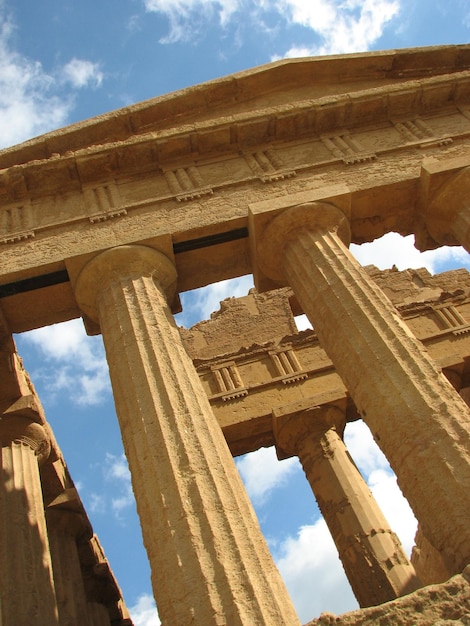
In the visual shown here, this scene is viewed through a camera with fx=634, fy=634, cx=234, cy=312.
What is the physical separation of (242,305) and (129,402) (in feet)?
40.5

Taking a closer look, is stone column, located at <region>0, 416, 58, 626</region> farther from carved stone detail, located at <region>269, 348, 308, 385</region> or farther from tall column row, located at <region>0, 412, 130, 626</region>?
carved stone detail, located at <region>269, 348, 308, 385</region>

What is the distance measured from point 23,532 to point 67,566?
2.44m

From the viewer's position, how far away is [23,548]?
29.6ft

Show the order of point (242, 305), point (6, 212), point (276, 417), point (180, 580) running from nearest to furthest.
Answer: point (180, 580)
point (6, 212)
point (276, 417)
point (242, 305)

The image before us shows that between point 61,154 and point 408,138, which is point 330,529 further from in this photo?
point 61,154

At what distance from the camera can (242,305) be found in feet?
62.0

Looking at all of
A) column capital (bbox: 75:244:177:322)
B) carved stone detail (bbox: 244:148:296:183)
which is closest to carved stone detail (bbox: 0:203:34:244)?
column capital (bbox: 75:244:177:322)

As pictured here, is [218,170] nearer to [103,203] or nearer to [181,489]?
[103,203]

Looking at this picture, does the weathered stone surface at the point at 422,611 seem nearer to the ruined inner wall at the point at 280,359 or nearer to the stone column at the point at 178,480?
the stone column at the point at 178,480

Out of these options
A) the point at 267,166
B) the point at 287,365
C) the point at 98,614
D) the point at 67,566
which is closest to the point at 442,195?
the point at 267,166

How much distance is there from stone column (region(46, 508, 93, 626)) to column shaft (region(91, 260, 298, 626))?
5.36 m

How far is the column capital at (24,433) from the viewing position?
1023 centimetres

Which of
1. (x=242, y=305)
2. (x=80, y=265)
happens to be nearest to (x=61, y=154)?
(x=80, y=265)

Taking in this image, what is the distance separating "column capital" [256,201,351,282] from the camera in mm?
8984
